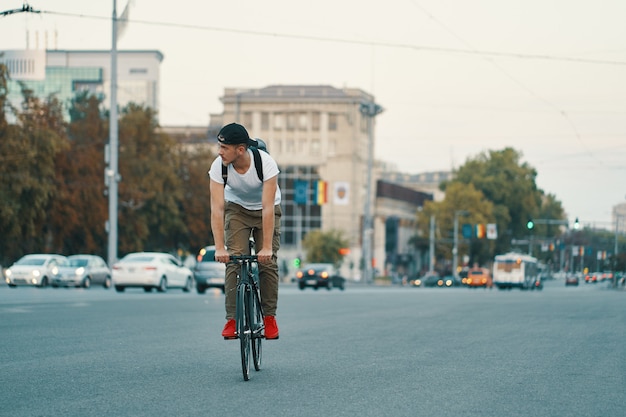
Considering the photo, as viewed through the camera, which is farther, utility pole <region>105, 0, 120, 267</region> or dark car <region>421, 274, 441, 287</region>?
dark car <region>421, 274, 441, 287</region>

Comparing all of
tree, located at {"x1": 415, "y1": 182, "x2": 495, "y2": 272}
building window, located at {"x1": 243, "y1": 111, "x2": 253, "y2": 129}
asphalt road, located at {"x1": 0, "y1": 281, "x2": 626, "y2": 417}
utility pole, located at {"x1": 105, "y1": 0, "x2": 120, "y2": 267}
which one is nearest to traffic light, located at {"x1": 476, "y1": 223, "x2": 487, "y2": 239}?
tree, located at {"x1": 415, "y1": 182, "x2": 495, "y2": 272}

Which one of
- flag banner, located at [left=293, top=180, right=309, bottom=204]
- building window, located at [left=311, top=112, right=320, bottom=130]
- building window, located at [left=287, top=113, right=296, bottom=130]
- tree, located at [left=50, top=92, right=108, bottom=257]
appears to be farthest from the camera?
building window, located at [left=287, top=113, right=296, bottom=130]

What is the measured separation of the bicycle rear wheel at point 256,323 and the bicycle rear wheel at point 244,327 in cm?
8

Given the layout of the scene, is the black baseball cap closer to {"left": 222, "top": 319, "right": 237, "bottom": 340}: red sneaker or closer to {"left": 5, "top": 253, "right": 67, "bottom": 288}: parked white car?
{"left": 222, "top": 319, "right": 237, "bottom": 340}: red sneaker

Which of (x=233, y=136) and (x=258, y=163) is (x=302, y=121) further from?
(x=233, y=136)

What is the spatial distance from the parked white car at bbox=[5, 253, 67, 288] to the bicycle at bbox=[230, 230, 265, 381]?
38.7 metres

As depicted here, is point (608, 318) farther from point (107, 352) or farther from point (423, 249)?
point (423, 249)

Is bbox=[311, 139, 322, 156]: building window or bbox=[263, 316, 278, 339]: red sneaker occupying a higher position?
bbox=[311, 139, 322, 156]: building window

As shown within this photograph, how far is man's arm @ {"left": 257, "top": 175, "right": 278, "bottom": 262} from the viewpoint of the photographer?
9633 mm

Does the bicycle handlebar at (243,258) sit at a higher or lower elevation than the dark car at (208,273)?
higher

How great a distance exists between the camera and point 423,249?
443 ft

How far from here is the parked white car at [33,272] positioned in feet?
156

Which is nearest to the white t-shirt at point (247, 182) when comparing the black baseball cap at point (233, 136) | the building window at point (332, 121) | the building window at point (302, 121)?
the black baseball cap at point (233, 136)

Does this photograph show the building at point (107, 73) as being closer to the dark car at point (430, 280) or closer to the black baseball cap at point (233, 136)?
the dark car at point (430, 280)
